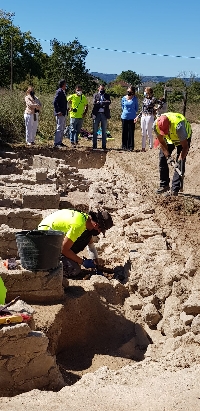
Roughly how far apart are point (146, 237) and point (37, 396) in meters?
3.66

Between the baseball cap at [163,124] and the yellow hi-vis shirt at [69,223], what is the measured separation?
2736 mm

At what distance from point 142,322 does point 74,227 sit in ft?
4.19

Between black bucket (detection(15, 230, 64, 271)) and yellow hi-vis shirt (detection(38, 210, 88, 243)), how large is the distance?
58 centimetres

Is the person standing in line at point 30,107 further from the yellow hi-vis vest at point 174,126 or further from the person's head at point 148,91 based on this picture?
the yellow hi-vis vest at point 174,126

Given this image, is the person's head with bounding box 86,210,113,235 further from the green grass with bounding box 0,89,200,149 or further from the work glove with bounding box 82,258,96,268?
the green grass with bounding box 0,89,200,149

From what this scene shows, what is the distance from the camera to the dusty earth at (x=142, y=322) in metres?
3.84

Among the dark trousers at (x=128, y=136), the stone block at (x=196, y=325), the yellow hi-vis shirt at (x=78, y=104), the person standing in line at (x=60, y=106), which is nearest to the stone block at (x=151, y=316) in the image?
the stone block at (x=196, y=325)

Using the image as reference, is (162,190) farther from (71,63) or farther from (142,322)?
(71,63)

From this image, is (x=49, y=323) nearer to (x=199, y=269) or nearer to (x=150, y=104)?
(x=199, y=269)

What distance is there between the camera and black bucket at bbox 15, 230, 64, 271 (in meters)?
5.41

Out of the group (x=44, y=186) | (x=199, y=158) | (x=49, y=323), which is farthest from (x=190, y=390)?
(x=199, y=158)

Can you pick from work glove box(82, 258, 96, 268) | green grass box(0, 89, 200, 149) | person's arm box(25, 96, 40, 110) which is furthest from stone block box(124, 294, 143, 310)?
green grass box(0, 89, 200, 149)

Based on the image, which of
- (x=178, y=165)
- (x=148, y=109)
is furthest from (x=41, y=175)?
(x=148, y=109)

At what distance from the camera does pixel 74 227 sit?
608 centimetres
